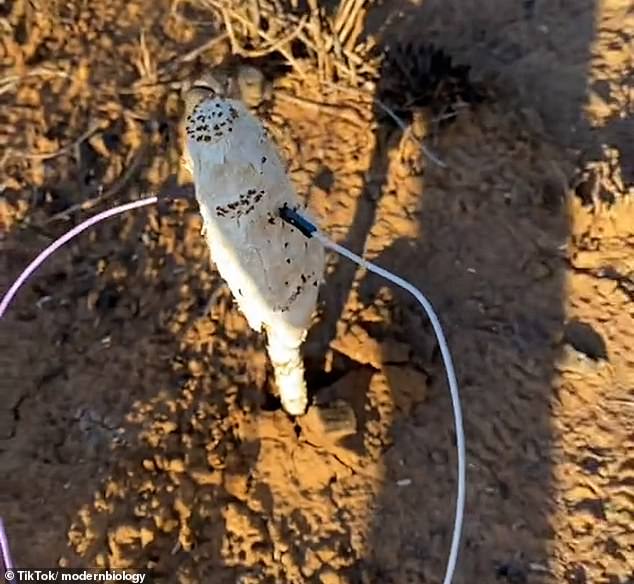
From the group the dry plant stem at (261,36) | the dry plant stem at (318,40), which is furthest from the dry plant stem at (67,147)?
the dry plant stem at (318,40)

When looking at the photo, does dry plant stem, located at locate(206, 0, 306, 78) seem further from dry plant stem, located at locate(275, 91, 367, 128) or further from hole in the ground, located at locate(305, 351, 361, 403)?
hole in the ground, located at locate(305, 351, 361, 403)

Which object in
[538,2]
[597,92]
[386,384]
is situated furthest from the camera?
[538,2]

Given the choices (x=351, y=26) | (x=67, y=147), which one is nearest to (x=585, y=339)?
(x=351, y=26)

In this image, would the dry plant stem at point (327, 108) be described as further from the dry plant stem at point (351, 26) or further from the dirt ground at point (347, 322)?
the dry plant stem at point (351, 26)

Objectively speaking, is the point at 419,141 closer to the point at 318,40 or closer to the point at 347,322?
the point at 318,40

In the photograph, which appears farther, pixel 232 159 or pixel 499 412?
pixel 499 412

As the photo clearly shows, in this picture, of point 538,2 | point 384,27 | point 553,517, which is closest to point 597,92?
point 538,2

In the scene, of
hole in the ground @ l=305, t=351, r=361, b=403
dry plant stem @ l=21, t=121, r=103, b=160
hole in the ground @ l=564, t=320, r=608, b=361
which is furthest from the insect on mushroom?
dry plant stem @ l=21, t=121, r=103, b=160

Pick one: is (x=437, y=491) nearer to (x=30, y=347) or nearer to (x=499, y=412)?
(x=499, y=412)
